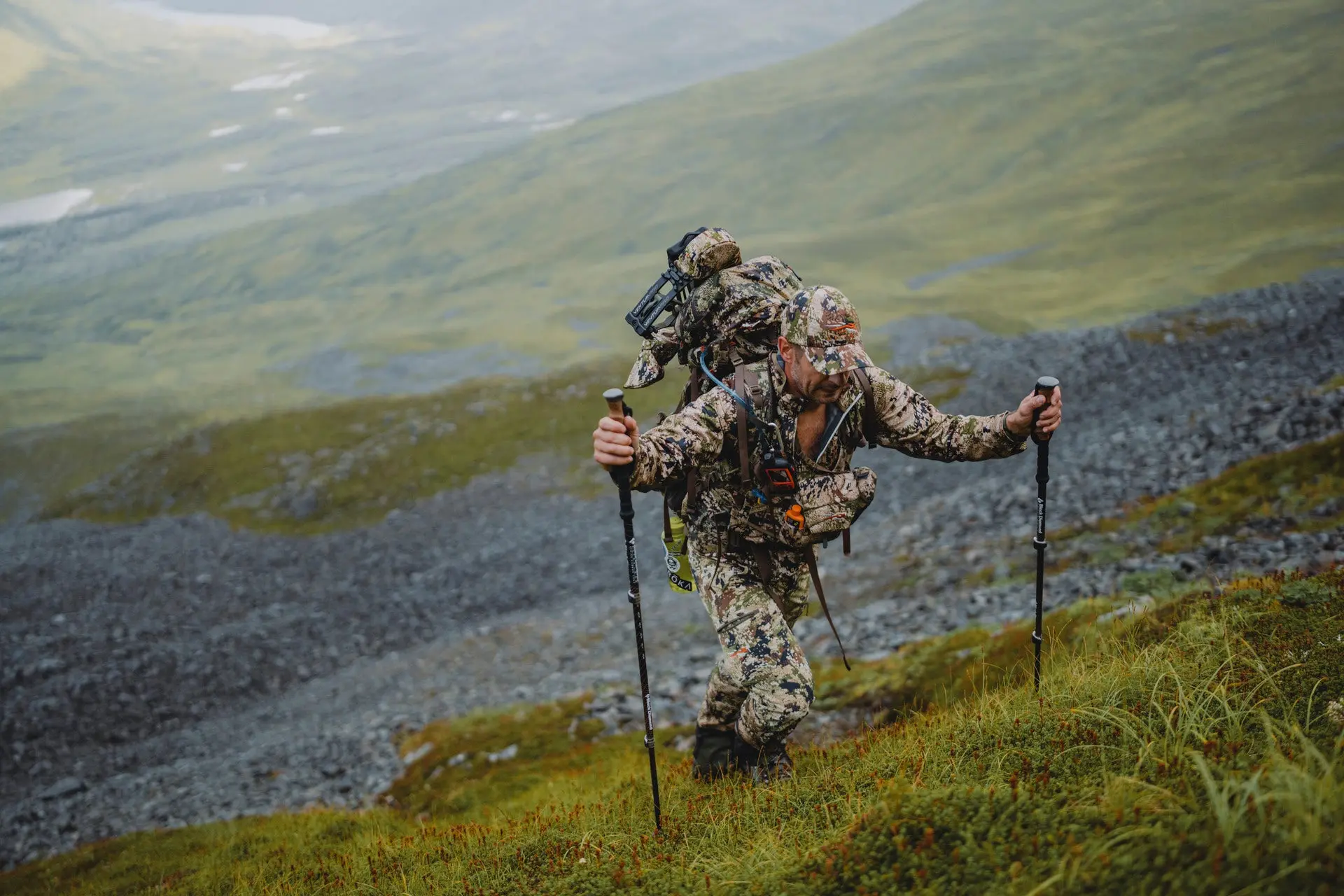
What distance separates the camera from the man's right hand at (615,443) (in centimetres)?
685

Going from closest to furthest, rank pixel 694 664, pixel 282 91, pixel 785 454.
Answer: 1. pixel 785 454
2. pixel 694 664
3. pixel 282 91

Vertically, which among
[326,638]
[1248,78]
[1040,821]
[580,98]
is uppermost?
[580,98]

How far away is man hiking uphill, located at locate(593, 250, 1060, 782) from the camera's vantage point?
299 inches

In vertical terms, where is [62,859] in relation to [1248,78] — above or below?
below

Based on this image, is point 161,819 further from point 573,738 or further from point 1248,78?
point 1248,78

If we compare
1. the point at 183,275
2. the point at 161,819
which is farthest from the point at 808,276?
the point at 183,275

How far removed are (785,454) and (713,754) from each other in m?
3.32

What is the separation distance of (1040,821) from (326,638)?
3095 cm

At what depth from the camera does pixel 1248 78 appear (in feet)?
208

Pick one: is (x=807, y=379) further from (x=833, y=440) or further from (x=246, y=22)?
(x=246, y=22)

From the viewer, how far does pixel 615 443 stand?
269 inches

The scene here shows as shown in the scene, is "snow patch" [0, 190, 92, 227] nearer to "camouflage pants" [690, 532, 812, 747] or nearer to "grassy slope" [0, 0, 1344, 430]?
"grassy slope" [0, 0, 1344, 430]

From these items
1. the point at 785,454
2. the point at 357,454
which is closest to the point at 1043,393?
the point at 785,454

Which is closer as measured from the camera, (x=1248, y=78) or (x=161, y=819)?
(x=161, y=819)
